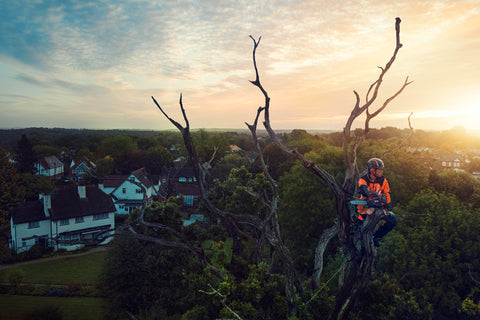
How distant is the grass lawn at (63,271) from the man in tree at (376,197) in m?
21.0

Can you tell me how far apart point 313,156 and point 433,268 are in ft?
48.6

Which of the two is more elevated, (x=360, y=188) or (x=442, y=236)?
(x=360, y=188)

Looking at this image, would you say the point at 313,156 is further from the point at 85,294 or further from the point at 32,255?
the point at 32,255

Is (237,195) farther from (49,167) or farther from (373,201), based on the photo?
(49,167)

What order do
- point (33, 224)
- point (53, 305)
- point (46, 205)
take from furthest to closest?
point (46, 205), point (33, 224), point (53, 305)

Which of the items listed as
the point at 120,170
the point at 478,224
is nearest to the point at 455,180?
the point at 478,224

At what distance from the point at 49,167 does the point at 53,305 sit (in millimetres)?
50276

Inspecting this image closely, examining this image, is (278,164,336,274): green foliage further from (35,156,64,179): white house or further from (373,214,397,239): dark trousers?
(35,156,64,179): white house

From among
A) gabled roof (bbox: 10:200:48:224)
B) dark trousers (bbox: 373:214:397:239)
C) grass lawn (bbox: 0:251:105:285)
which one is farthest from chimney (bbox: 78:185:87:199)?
dark trousers (bbox: 373:214:397:239)

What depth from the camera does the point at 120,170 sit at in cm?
6316

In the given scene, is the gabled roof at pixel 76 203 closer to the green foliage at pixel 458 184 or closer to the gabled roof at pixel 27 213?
the gabled roof at pixel 27 213

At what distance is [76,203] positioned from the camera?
27875 millimetres

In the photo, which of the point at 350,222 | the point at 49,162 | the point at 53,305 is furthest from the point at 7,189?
the point at 350,222

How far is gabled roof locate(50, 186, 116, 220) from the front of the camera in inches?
1050
